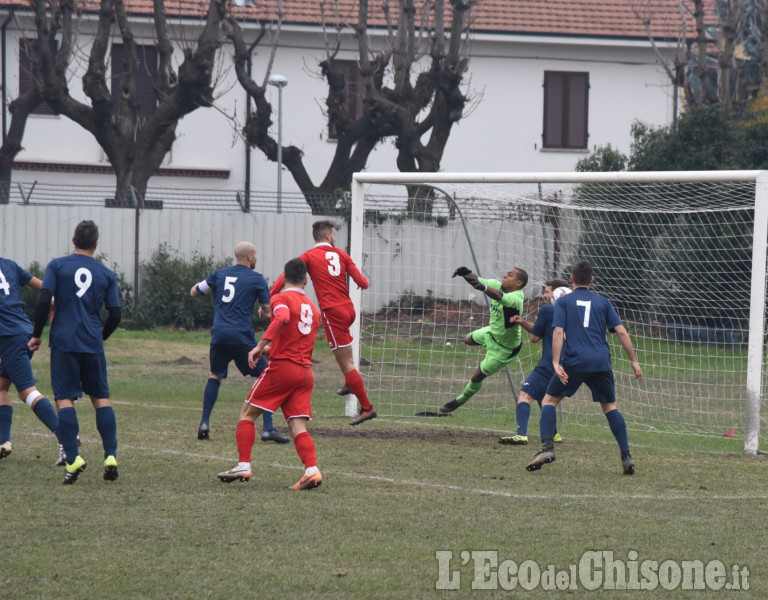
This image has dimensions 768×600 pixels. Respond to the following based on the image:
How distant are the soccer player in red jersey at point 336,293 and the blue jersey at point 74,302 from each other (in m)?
2.97

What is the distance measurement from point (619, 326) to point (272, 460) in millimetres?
3180

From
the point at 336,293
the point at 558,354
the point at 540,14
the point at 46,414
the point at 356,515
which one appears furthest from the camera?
the point at 540,14

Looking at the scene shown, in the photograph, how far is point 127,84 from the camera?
78.0 ft

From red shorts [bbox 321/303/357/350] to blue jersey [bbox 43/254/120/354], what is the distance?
3.26m

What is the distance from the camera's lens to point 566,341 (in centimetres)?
868

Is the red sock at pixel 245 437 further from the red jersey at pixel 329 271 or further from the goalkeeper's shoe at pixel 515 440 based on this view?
the goalkeeper's shoe at pixel 515 440

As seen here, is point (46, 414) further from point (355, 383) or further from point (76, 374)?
point (355, 383)

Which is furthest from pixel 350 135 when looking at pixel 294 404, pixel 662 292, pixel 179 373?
pixel 294 404

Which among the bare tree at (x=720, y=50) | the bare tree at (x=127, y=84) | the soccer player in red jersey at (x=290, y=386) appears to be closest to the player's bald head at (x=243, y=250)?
the soccer player in red jersey at (x=290, y=386)

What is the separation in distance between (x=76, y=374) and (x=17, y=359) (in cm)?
90

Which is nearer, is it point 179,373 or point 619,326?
point 619,326

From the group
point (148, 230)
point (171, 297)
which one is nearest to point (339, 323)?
point (171, 297)

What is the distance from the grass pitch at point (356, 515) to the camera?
5270 millimetres

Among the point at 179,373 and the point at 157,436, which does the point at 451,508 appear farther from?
the point at 179,373
